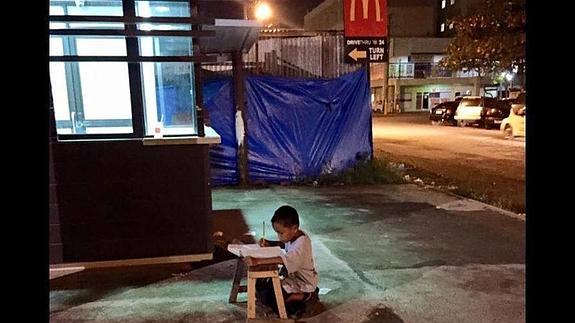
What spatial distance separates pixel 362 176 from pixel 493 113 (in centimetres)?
1816

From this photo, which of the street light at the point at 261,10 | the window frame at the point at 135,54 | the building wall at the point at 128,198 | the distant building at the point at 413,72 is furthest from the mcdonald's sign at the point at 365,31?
the distant building at the point at 413,72

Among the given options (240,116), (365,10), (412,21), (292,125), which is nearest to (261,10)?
(365,10)

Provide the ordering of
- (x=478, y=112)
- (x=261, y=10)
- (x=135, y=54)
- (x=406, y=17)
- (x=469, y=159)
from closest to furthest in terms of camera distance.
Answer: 1. (x=135, y=54)
2. (x=261, y=10)
3. (x=469, y=159)
4. (x=478, y=112)
5. (x=406, y=17)

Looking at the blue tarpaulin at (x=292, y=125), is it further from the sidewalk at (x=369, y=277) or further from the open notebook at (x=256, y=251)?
the open notebook at (x=256, y=251)

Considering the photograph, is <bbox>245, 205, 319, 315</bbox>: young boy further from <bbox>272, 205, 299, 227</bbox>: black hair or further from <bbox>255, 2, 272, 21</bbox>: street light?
<bbox>255, 2, 272, 21</bbox>: street light

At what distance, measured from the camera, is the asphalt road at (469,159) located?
10844 mm

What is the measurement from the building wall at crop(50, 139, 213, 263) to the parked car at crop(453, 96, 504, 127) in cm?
2404

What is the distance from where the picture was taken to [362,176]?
11.4m

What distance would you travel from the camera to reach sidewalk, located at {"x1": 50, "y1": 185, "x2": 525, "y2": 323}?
4.68 m

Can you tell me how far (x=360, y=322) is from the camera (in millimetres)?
4465

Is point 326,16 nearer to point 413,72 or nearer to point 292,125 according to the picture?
point 413,72

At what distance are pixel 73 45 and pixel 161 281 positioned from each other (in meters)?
2.59
